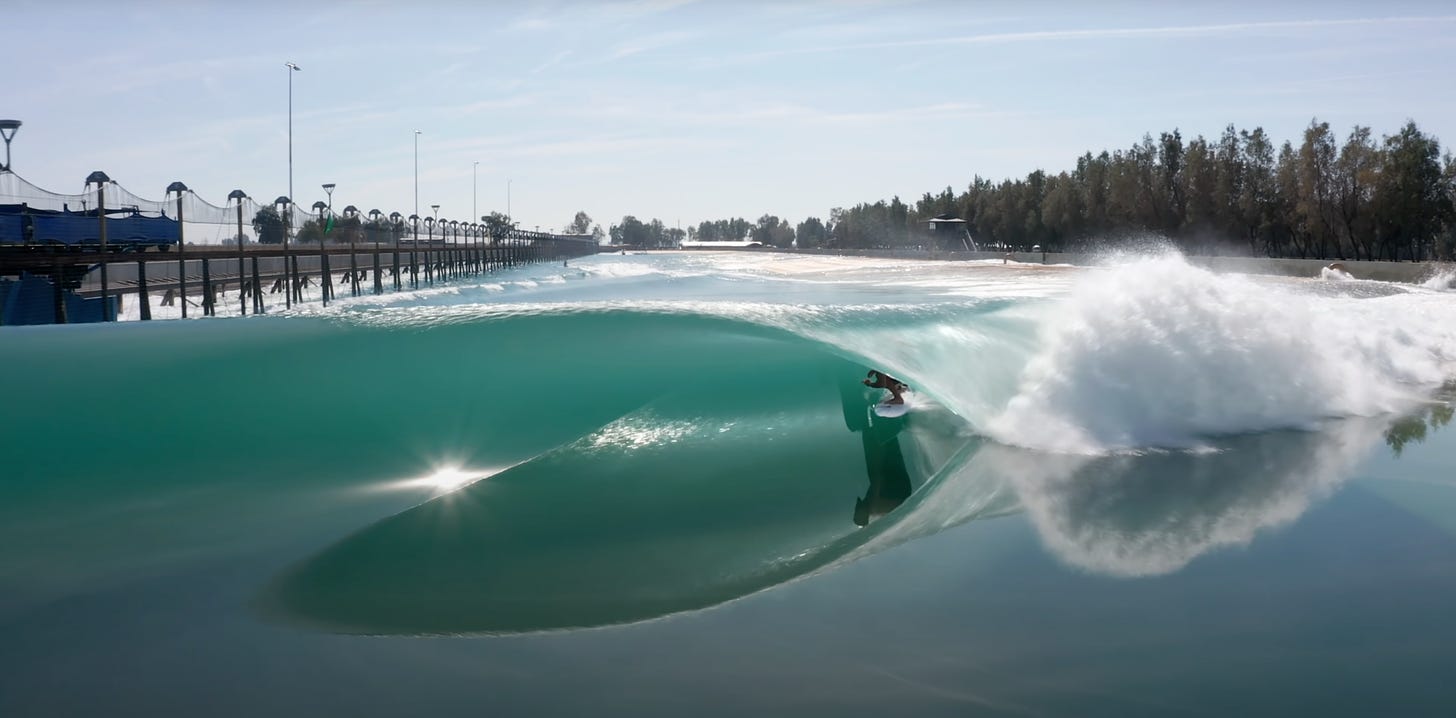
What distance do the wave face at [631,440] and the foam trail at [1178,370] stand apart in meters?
0.04

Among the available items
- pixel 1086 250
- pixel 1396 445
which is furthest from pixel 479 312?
pixel 1086 250

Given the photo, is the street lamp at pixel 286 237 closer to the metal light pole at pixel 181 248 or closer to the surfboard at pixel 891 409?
the metal light pole at pixel 181 248

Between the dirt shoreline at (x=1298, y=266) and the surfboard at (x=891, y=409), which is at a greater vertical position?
the dirt shoreline at (x=1298, y=266)

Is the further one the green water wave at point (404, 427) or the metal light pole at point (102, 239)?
the metal light pole at point (102, 239)

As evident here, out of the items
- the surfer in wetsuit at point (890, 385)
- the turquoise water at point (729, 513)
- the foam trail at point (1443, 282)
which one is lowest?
the turquoise water at point (729, 513)

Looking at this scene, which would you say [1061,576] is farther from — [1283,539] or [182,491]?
[182,491]

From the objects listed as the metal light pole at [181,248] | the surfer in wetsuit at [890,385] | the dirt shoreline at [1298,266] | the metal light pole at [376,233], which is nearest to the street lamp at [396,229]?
the metal light pole at [376,233]

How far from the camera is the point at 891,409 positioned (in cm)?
1046

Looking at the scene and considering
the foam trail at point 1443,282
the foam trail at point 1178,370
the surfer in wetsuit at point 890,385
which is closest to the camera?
the foam trail at point 1178,370

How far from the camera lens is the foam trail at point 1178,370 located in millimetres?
10047

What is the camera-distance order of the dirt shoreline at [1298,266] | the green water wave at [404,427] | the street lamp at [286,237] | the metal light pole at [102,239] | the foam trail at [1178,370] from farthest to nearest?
the dirt shoreline at [1298,266]
the street lamp at [286,237]
the metal light pole at [102,239]
the foam trail at [1178,370]
the green water wave at [404,427]

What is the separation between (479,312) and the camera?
1188 centimetres

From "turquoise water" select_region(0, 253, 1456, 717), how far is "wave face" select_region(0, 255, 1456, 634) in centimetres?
4

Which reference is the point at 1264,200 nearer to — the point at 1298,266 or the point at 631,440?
the point at 1298,266
